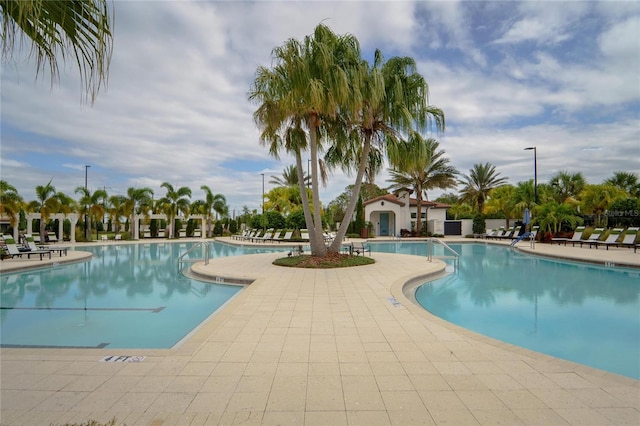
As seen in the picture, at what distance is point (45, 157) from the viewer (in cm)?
1834

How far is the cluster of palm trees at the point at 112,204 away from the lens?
79.5 feet

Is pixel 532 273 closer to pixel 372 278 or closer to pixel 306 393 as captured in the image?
pixel 372 278

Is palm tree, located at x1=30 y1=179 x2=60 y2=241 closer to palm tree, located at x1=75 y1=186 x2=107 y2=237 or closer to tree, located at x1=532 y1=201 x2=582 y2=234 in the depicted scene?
palm tree, located at x1=75 y1=186 x2=107 y2=237

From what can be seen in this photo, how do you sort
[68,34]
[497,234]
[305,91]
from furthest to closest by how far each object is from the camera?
[497,234] < [305,91] < [68,34]

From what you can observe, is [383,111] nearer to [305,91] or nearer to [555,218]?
[305,91]

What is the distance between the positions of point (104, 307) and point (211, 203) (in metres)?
29.1

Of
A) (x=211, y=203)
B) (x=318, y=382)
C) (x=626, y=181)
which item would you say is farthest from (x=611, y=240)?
(x=211, y=203)

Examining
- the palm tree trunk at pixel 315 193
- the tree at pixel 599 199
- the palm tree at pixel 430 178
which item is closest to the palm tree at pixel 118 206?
the palm tree at pixel 430 178

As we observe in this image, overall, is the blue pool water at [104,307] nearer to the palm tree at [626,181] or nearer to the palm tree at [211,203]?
the palm tree at [211,203]

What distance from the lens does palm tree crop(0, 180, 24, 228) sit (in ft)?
76.2

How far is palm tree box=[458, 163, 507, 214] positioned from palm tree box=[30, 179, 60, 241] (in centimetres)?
3540

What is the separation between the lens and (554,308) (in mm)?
7820

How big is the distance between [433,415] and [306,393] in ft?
3.60

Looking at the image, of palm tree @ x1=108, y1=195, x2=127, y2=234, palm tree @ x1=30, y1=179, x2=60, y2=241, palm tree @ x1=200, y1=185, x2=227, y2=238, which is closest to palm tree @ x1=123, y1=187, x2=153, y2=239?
palm tree @ x1=108, y1=195, x2=127, y2=234
